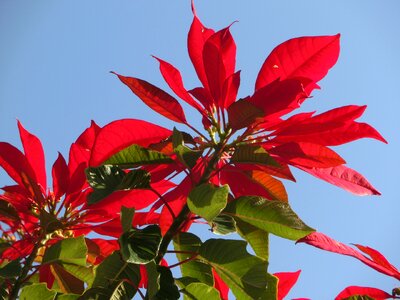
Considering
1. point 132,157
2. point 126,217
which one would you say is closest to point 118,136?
point 132,157

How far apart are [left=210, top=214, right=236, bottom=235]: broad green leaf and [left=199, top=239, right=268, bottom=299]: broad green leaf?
0.12 feet

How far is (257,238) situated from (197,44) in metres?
0.42

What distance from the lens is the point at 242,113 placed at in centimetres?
99

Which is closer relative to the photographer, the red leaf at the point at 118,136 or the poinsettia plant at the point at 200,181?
the poinsettia plant at the point at 200,181

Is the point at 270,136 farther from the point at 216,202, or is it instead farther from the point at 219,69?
the point at 216,202

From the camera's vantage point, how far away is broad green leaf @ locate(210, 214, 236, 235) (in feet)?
2.81

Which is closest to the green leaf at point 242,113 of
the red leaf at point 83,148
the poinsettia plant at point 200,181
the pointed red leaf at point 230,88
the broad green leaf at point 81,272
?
the poinsettia plant at point 200,181

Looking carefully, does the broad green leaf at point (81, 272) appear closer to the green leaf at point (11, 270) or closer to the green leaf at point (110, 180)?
the green leaf at point (11, 270)

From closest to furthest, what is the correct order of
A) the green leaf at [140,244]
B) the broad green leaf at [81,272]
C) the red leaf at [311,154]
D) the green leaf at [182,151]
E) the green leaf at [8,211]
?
1. the green leaf at [140,244]
2. the green leaf at [182,151]
3. the red leaf at [311,154]
4. the broad green leaf at [81,272]
5. the green leaf at [8,211]

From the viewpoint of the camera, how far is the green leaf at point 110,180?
867 mm

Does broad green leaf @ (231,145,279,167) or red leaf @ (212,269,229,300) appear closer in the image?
broad green leaf @ (231,145,279,167)

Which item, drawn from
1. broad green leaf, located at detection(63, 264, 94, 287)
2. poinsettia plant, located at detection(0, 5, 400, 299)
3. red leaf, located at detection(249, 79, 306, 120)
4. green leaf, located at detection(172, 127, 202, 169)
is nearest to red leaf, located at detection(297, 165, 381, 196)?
poinsettia plant, located at detection(0, 5, 400, 299)

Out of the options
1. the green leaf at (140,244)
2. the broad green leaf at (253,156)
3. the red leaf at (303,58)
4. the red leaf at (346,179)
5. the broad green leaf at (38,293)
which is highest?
the red leaf at (303,58)

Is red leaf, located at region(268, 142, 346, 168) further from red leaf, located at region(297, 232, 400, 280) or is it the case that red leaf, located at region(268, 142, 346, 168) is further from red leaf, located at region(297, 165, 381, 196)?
red leaf, located at region(297, 232, 400, 280)
